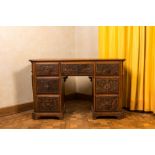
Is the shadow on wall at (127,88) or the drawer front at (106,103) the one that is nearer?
the drawer front at (106,103)

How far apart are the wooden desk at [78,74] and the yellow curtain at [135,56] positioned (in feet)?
1.15

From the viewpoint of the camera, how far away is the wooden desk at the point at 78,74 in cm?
213

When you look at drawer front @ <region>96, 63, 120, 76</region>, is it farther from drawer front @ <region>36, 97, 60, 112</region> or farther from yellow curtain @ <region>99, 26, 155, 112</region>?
drawer front @ <region>36, 97, 60, 112</region>

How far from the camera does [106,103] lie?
7.17 ft

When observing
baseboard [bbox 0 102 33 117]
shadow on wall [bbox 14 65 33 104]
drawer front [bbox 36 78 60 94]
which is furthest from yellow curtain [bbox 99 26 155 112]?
baseboard [bbox 0 102 33 117]

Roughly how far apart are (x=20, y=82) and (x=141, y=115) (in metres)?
1.44

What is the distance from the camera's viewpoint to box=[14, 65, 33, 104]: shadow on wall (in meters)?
2.51

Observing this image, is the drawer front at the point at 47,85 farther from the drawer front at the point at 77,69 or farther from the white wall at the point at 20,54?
the white wall at the point at 20,54

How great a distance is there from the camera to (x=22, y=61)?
254 centimetres

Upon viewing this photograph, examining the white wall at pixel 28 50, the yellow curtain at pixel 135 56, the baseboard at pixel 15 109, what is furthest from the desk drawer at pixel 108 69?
the baseboard at pixel 15 109

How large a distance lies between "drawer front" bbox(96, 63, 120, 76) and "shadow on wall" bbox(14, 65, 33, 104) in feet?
3.05

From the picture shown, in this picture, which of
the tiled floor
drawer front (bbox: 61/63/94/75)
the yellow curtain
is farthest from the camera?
the yellow curtain

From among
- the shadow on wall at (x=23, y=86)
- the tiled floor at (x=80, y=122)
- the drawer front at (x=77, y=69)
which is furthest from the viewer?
the shadow on wall at (x=23, y=86)

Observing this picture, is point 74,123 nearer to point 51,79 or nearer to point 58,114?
point 58,114
